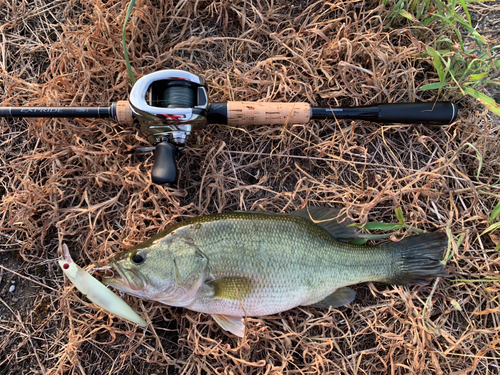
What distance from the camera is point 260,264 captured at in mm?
2314

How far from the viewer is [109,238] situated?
269 cm

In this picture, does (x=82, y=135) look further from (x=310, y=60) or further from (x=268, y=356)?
(x=268, y=356)

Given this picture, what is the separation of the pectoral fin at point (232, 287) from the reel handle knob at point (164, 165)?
2.61ft

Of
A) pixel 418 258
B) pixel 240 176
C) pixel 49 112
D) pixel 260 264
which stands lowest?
pixel 418 258

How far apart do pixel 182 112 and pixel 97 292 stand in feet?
4.64

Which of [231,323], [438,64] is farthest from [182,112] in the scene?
[438,64]

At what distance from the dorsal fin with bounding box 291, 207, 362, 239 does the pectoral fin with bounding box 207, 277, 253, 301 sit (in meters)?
0.66

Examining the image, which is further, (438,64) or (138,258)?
(438,64)

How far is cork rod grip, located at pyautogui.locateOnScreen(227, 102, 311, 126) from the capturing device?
247 centimetres

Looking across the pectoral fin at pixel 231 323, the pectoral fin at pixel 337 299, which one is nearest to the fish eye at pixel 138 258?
the pectoral fin at pixel 231 323

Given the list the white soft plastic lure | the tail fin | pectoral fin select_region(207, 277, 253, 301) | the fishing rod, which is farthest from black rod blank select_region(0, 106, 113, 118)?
the tail fin

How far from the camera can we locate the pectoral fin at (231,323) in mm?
2439

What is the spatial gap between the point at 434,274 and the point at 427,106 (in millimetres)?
1304

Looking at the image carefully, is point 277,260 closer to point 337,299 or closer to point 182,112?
point 337,299
